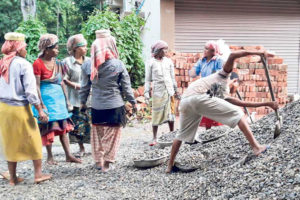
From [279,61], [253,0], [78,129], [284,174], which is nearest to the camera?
[284,174]

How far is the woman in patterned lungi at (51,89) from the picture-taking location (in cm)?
429

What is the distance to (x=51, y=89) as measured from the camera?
4.41 metres

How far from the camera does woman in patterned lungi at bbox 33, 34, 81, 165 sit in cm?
429

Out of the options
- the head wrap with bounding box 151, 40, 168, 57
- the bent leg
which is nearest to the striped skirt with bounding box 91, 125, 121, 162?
the bent leg

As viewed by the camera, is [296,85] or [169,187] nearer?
[169,187]

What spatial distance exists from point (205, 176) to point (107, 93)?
1569 mm

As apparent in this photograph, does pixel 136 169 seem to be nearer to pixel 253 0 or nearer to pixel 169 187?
pixel 169 187

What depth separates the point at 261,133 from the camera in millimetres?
4293

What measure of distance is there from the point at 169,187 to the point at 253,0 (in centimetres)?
813

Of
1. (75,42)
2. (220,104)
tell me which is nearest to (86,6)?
(75,42)

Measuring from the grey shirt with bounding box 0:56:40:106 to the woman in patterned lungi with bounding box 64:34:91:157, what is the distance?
1.15 m

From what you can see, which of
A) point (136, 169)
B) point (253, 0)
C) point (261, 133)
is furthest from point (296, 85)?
point (136, 169)

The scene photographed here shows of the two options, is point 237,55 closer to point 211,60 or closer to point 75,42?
point 211,60

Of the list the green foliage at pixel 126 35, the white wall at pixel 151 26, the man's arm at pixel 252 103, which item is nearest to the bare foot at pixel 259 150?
the man's arm at pixel 252 103
